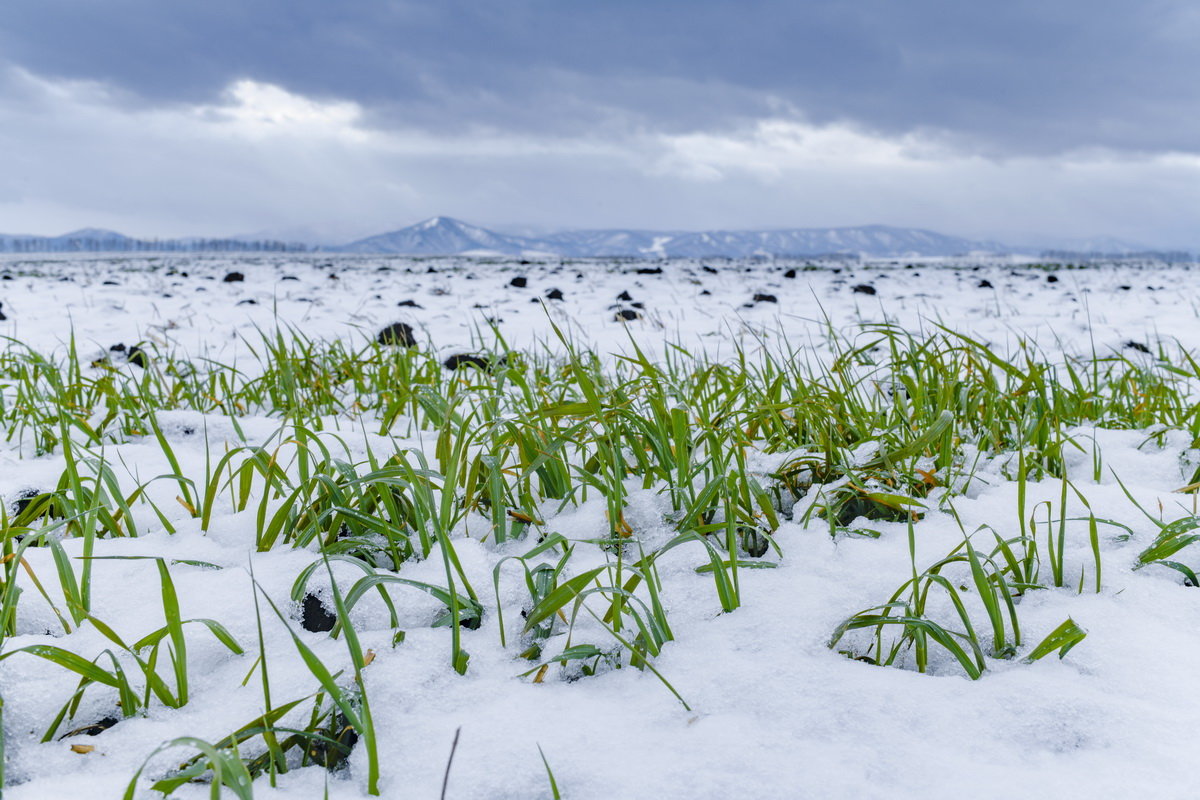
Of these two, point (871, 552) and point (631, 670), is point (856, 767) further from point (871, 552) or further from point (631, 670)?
point (871, 552)

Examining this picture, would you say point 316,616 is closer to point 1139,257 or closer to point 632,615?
point 632,615

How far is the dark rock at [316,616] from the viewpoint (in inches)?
50.7

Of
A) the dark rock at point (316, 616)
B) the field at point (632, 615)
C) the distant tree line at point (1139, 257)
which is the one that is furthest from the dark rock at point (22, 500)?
the distant tree line at point (1139, 257)

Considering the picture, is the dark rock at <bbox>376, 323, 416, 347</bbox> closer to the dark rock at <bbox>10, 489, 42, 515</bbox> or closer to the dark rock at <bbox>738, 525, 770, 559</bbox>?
the dark rock at <bbox>10, 489, 42, 515</bbox>

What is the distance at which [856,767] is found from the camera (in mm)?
906

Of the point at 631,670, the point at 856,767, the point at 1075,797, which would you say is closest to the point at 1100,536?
the point at 1075,797

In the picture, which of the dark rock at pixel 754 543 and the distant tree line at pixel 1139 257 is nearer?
the dark rock at pixel 754 543

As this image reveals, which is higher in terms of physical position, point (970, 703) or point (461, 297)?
point (461, 297)

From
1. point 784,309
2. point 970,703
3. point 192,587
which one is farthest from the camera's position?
point 784,309

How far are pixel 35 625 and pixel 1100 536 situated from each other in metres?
2.07

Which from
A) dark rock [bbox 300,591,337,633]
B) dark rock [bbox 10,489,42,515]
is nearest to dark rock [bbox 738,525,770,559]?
dark rock [bbox 300,591,337,633]

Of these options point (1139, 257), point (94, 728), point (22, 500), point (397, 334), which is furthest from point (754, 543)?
point (1139, 257)

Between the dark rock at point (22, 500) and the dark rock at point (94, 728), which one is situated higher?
the dark rock at point (22, 500)

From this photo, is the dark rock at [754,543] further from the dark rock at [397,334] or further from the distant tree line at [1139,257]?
the distant tree line at [1139,257]
